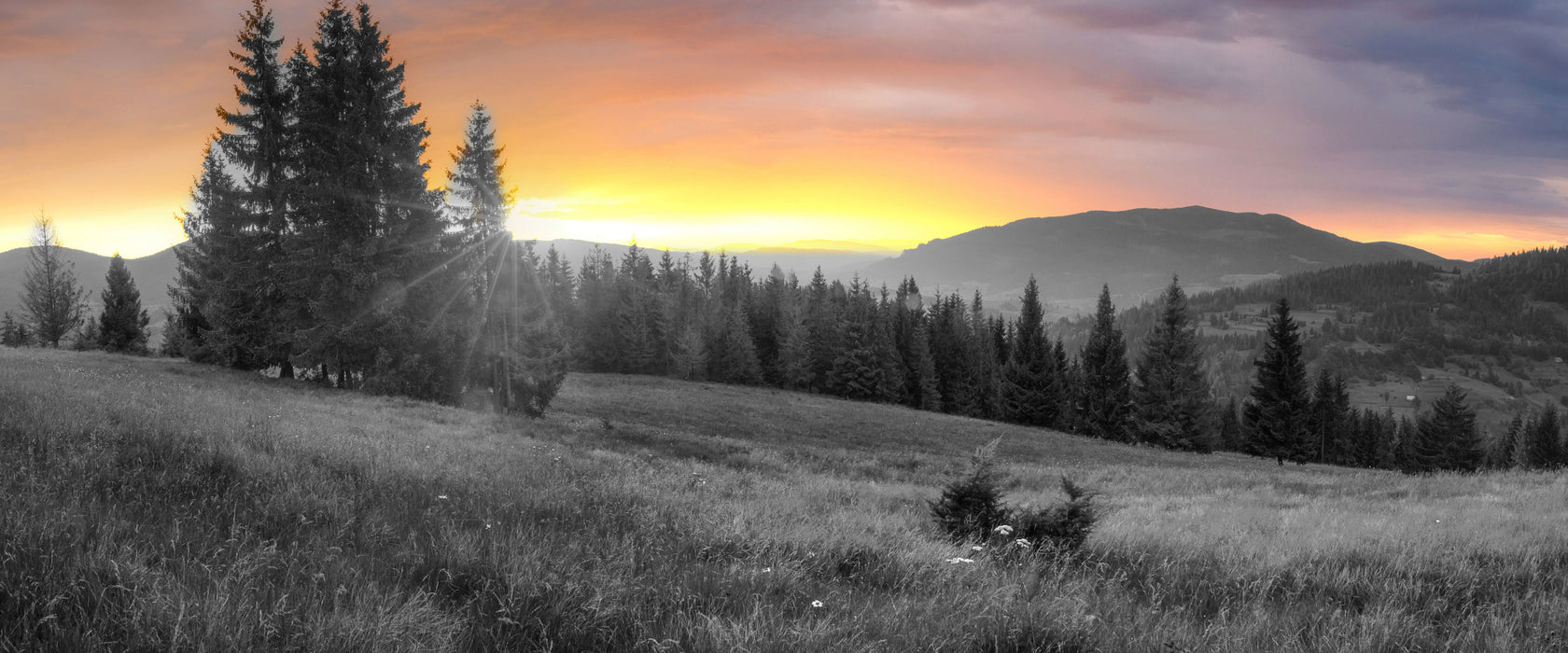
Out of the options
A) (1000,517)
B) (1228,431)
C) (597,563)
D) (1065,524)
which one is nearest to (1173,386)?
(1228,431)

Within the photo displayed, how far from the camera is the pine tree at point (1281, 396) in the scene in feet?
147

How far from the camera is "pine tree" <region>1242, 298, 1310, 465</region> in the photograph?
44656 millimetres

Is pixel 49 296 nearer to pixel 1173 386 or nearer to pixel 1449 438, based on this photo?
pixel 1173 386

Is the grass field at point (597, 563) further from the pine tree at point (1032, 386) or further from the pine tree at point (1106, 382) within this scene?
the pine tree at point (1032, 386)

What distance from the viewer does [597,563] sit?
425cm

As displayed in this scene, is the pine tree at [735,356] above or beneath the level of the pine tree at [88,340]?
beneath

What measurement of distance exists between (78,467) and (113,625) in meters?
3.78

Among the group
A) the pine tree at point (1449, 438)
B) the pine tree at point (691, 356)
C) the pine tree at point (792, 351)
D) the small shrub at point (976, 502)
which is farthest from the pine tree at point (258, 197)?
the pine tree at point (1449, 438)

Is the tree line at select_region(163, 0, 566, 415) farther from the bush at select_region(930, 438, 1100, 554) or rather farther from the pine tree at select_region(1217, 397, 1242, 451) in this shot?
the pine tree at select_region(1217, 397, 1242, 451)

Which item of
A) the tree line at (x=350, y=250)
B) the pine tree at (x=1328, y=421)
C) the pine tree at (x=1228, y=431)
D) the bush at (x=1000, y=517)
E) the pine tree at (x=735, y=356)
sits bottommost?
the pine tree at (x=1228, y=431)

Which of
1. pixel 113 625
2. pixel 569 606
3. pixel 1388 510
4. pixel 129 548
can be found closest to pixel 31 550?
pixel 129 548

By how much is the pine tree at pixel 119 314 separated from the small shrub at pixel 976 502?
191ft

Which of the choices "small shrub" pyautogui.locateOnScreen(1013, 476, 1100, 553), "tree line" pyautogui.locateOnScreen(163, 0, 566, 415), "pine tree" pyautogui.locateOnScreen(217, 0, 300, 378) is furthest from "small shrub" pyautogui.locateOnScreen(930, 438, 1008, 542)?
"pine tree" pyautogui.locateOnScreen(217, 0, 300, 378)

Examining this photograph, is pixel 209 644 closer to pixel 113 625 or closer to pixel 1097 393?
pixel 113 625
